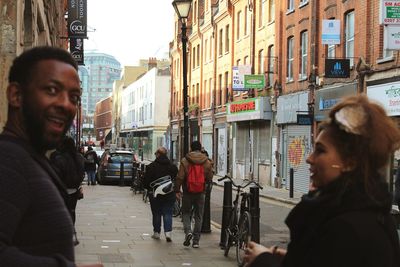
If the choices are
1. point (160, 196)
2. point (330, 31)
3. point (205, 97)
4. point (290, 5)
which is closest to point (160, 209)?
point (160, 196)

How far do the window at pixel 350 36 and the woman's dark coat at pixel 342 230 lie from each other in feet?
67.6

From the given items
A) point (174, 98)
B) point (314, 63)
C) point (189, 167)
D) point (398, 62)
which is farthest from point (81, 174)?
point (174, 98)

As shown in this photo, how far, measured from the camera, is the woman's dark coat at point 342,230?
6.63 ft

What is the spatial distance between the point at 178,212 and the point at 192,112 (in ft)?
108

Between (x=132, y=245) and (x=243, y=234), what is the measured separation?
2.32 meters

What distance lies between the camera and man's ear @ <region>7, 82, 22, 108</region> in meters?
2.03

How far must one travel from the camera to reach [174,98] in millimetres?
57875

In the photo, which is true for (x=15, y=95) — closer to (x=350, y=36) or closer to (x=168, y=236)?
(x=168, y=236)

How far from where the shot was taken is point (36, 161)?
196 centimetres

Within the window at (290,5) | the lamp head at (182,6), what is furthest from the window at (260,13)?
the lamp head at (182,6)

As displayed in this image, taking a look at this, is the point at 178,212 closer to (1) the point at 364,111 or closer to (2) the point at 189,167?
(2) the point at 189,167

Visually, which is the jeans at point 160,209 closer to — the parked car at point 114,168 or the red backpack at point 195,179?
the red backpack at point 195,179

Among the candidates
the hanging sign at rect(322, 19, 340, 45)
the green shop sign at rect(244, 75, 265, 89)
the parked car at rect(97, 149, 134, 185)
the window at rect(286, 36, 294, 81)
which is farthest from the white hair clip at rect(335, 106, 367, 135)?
the green shop sign at rect(244, 75, 265, 89)

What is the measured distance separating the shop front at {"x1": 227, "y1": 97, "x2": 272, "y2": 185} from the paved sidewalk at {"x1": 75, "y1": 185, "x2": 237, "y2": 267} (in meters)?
15.8
